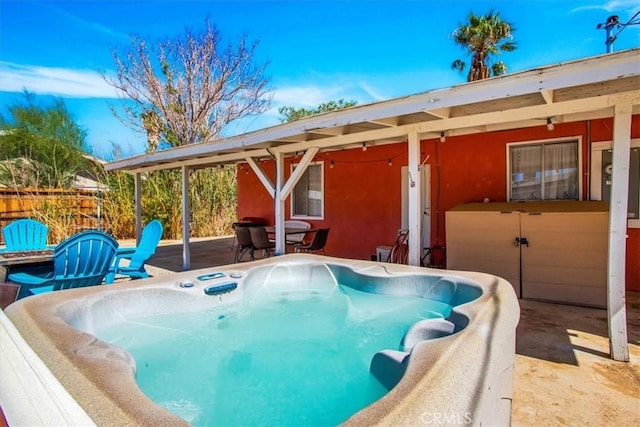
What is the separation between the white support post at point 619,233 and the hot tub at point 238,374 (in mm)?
974

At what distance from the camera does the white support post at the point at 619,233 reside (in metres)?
3.02

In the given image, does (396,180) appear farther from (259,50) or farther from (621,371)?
(259,50)

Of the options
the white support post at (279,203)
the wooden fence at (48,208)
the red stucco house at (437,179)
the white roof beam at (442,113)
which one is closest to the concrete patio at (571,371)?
the red stucco house at (437,179)

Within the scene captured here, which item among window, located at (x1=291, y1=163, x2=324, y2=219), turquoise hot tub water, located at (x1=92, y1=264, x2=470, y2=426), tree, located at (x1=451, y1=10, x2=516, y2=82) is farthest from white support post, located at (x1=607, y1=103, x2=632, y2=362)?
tree, located at (x1=451, y1=10, x2=516, y2=82)

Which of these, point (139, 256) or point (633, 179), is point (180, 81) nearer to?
point (139, 256)

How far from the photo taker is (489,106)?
12.8ft

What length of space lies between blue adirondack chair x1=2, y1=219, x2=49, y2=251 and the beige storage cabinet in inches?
243

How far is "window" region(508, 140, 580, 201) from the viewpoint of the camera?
17.8 ft

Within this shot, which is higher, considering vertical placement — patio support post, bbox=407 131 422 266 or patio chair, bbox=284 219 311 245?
patio support post, bbox=407 131 422 266

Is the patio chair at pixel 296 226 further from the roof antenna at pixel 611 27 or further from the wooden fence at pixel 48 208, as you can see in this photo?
the roof antenna at pixel 611 27

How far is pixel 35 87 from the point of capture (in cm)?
1434

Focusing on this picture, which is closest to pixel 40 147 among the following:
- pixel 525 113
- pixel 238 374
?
pixel 238 374

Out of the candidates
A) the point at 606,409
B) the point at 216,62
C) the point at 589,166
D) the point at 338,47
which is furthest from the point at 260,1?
the point at 216,62

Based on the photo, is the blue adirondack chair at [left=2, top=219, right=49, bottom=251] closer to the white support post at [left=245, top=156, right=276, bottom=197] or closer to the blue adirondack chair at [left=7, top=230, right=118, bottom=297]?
the blue adirondack chair at [left=7, top=230, right=118, bottom=297]
